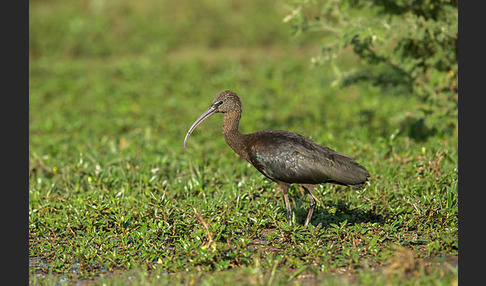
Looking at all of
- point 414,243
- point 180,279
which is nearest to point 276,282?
point 180,279

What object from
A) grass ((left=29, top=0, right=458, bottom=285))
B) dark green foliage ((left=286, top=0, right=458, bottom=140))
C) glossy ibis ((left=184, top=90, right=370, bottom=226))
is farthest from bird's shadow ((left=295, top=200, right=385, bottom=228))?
dark green foliage ((left=286, top=0, right=458, bottom=140))

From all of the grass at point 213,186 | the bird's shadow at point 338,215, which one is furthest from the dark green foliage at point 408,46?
the bird's shadow at point 338,215

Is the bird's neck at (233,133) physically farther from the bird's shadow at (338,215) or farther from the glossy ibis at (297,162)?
the bird's shadow at (338,215)

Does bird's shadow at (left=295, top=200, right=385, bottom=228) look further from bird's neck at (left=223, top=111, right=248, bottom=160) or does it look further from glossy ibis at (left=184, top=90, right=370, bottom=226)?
bird's neck at (left=223, top=111, right=248, bottom=160)

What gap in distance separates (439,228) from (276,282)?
191 cm

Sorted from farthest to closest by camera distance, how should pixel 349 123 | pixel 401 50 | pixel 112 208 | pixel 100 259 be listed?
pixel 349 123, pixel 401 50, pixel 112 208, pixel 100 259

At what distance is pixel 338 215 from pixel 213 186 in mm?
1491

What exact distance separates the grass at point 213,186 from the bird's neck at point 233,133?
0.61m

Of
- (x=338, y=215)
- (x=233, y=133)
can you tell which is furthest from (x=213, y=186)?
(x=338, y=215)

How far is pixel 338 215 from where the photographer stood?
6.54m

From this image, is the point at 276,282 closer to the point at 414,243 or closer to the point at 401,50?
the point at 414,243

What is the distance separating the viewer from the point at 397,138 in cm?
866

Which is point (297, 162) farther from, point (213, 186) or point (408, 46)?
point (408, 46)

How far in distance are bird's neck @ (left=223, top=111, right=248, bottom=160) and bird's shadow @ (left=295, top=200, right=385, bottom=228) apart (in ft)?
2.90
